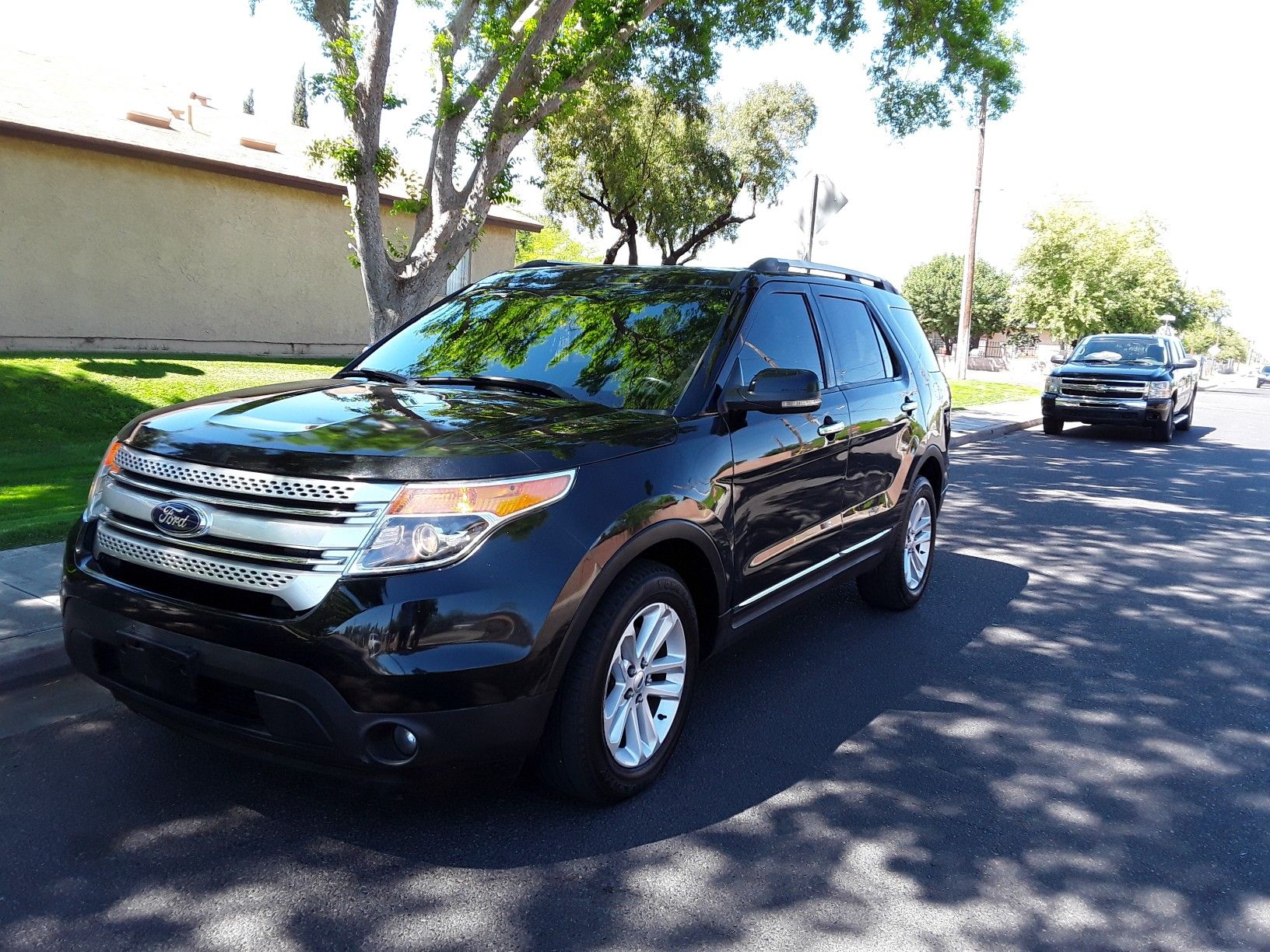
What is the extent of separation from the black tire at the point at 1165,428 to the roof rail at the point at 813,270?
1302cm

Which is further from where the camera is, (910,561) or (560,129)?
(560,129)

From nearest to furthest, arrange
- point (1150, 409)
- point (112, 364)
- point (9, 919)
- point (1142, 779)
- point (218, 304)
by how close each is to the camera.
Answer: point (9, 919)
point (1142, 779)
point (112, 364)
point (1150, 409)
point (218, 304)

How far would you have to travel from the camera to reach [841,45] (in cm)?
1608

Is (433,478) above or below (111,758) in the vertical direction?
above

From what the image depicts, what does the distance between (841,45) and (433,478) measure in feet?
49.9

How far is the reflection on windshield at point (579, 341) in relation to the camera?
4113 millimetres

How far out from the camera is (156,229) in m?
17.4

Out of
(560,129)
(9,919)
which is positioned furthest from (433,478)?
(560,129)

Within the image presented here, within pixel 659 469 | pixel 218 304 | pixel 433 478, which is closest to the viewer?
pixel 433 478

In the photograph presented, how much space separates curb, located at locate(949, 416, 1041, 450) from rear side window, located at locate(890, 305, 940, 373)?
786 cm

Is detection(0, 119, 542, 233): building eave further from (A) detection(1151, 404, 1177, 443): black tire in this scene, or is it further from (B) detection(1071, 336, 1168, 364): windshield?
(A) detection(1151, 404, 1177, 443): black tire

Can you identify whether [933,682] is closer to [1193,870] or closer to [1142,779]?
[1142,779]

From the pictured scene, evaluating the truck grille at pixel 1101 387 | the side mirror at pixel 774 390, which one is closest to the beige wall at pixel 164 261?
the truck grille at pixel 1101 387

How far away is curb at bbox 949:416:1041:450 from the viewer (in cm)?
1548
